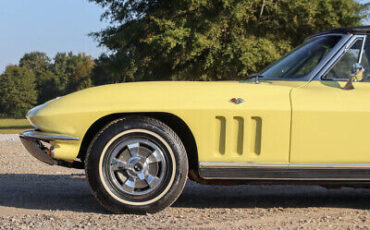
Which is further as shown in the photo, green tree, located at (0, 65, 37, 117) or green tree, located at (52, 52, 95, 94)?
green tree, located at (52, 52, 95, 94)

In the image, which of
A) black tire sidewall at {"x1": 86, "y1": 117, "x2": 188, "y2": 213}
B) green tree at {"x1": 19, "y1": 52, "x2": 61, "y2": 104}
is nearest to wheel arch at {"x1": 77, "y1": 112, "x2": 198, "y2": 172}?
black tire sidewall at {"x1": 86, "y1": 117, "x2": 188, "y2": 213}

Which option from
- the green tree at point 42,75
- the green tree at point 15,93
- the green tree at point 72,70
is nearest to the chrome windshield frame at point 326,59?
the green tree at point 15,93

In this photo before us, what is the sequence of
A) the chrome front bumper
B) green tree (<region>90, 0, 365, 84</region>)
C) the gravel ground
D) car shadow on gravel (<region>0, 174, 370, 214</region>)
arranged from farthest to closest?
green tree (<region>90, 0, 365, 84</region>) < car shadow on gravel (<region>0, 174, 370, 214</region>) < the chrome front bumper < the gravel ground

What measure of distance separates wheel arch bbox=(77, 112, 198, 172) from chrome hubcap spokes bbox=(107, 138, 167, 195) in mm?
261

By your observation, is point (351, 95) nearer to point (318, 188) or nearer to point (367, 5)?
point (318, 188)

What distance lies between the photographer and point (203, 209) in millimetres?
4273

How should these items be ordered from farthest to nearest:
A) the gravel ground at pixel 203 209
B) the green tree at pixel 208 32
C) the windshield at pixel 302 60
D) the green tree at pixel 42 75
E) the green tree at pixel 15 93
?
the green tree at pixel 42 75 < the green tree at pixel 15 93 < the green tree at pixel 208 32 < the windshield at pixel 302 60 < the gravel ground at pixel 203 209

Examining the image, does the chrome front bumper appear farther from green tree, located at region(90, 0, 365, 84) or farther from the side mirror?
green tree, located at region(90, 0, 365, 84)

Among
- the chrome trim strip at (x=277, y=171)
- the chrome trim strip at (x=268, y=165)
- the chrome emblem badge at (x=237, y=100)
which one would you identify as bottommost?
the chrome trim strip at (x=277, y=171)

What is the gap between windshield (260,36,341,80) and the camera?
434 cm

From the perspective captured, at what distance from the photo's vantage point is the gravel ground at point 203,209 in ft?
12.0

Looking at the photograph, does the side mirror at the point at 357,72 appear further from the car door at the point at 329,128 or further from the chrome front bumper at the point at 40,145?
the chrome front bumper at the point at 40,145

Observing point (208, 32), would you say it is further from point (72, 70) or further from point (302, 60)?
point (72, 70)

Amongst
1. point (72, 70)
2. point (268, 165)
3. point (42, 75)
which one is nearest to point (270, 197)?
point (268, 165)
